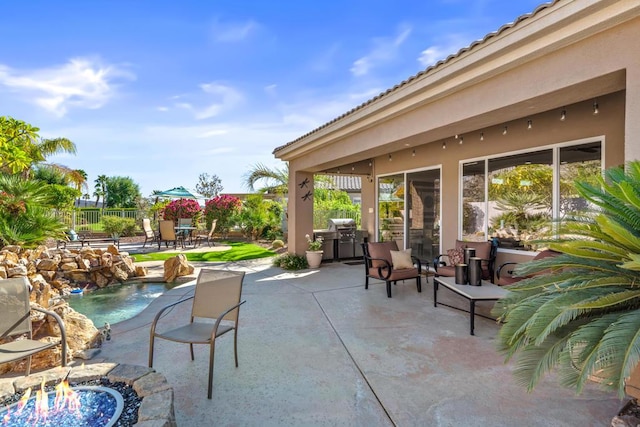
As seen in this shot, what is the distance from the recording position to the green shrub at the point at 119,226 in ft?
55.8

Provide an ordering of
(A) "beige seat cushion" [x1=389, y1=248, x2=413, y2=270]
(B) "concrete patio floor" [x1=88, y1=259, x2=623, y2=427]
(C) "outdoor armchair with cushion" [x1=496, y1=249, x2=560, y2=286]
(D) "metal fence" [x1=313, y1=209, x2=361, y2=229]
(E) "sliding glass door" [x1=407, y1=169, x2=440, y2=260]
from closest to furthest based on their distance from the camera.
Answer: (B) "concrete patio floor" [x1=88, y1=259, x2=623, y2=427] → (C) "outdoor armchair with cushion" [x1=496, y1=249, x2=560, y2=286] → (A) "beige seat cushion" [x1=389, y1=248, x2=413, y2=270] → (E) "sliding glass door" [x1=407, y1=169, x2=440, y2=260] → (D) "metal fence" [x1=313, y1=209, x2=361, y2=229]

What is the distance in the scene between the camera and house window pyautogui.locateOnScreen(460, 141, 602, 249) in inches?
229

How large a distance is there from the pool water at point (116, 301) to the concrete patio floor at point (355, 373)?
0.70 metres

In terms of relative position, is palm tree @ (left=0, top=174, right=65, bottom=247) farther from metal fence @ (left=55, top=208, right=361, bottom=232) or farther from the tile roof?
metal fence @ (left=55, top=208, right=361, bottom=232)

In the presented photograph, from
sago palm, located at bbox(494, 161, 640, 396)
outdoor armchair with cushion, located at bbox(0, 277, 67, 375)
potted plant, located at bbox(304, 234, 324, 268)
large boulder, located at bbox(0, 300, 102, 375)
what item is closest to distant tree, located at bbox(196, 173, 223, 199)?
potted plant, located at bbox(304, 234, 324, 268)

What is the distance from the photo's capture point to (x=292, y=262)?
31.0ft

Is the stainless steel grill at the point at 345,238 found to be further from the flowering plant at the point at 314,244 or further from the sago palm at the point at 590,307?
the sago palm at the point at 590,307

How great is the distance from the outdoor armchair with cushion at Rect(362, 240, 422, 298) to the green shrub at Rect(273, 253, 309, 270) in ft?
9.28

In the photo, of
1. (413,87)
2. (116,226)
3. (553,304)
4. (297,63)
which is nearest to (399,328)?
(553,304)

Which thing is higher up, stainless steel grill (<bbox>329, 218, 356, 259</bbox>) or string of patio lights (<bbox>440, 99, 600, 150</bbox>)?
string of patio lights (<bbox>440, 99, 600, 150</bbox>)

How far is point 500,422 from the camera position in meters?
2.58

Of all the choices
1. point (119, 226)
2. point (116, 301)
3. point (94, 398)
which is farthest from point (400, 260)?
point (119, 226)

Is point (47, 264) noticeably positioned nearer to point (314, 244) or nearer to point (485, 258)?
point (314, 244)

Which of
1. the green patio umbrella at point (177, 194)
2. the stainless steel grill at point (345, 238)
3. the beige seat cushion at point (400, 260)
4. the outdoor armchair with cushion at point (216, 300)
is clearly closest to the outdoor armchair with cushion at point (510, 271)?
the beige seat cushion at point (400, 260)
